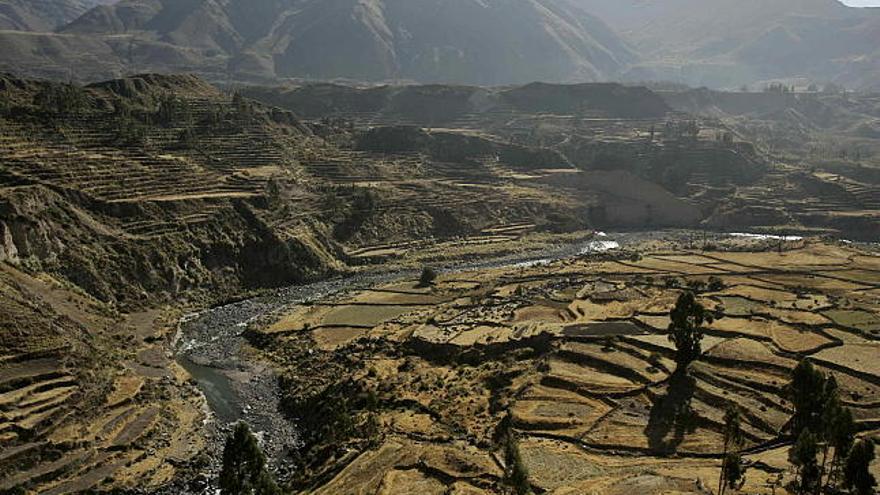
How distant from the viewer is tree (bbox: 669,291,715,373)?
A: 46781mm

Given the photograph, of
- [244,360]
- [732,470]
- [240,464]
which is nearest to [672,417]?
[732,470]

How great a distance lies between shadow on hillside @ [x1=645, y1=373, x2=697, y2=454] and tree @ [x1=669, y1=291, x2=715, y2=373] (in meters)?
1.16

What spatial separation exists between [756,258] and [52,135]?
286 ft

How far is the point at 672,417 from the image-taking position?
42.6 metres

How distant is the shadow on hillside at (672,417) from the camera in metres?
40.1

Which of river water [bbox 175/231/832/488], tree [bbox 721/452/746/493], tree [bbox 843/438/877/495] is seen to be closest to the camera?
tree [bbox 843/438/877/495]

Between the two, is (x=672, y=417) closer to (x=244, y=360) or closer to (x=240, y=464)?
(x=240, y=464)

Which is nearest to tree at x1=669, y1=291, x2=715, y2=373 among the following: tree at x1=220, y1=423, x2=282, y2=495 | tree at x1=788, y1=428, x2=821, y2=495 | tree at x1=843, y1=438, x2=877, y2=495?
tree at x1=788, y1=428, x2=821, y2=495

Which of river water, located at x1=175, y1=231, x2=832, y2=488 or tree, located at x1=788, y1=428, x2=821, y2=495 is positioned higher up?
tree, located at x1=788, y1=428, x2=821, y2=495

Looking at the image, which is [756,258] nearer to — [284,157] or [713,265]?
[713,265]

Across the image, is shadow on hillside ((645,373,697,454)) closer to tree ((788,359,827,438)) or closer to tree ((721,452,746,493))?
tree ((721,452,746,493))

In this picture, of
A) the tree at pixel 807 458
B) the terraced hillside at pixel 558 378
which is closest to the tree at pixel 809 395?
the terraced hillside at pixel 558 378

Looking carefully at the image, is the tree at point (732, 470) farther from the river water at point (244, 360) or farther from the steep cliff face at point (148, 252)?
the steep cliff face at point (148, 252)

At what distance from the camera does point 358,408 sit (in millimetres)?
46812
